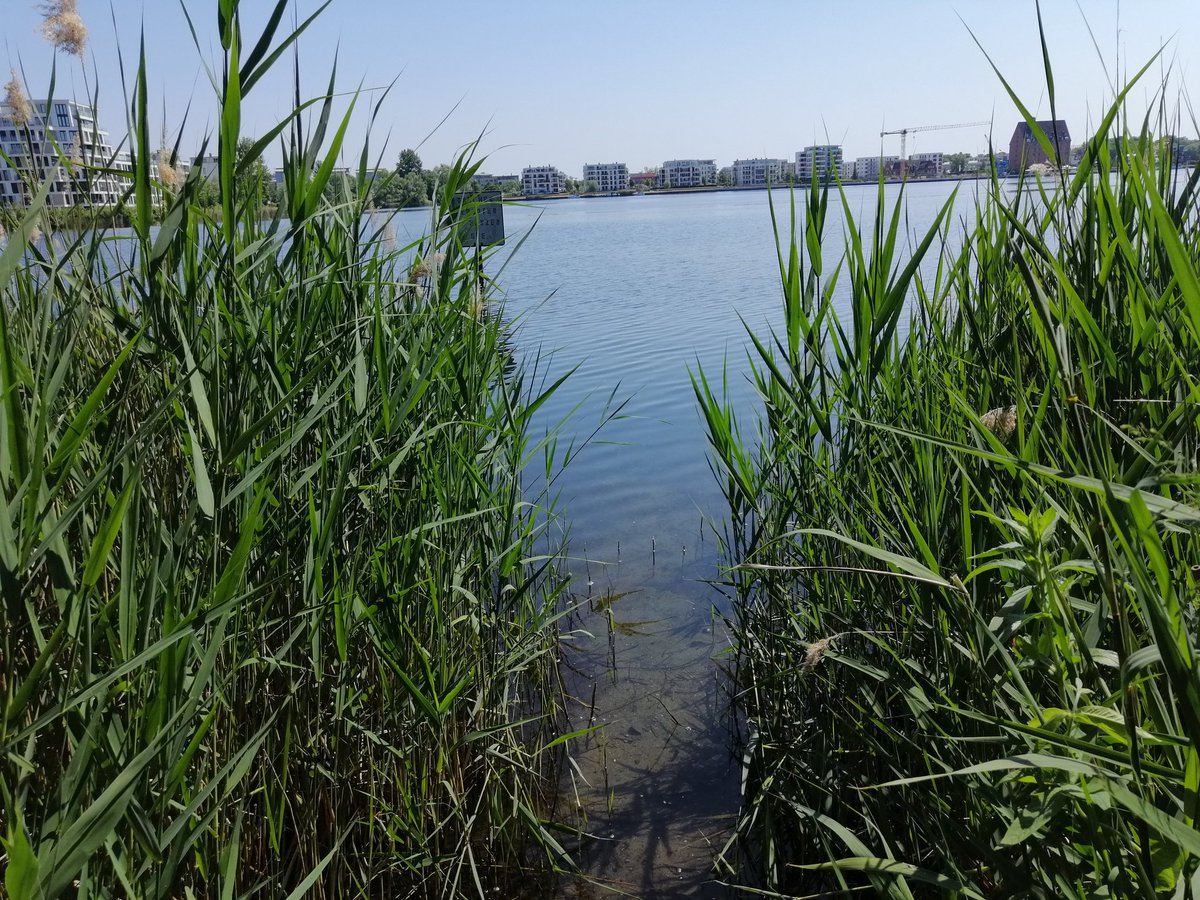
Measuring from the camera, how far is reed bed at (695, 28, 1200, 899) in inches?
40.1

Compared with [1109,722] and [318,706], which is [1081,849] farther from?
[318,706]

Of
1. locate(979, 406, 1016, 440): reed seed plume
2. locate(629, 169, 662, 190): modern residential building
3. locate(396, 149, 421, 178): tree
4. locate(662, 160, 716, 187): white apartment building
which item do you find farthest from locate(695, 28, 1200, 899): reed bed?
locate(662, 160, 716, 187): white apartment building

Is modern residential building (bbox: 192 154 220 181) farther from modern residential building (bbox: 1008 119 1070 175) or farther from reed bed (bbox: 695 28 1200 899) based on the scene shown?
modern residential building (bbox: 1008 119 1070 175)

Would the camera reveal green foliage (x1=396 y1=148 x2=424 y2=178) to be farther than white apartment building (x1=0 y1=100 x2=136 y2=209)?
Yes

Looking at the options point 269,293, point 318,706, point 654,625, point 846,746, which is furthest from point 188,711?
point 654,625

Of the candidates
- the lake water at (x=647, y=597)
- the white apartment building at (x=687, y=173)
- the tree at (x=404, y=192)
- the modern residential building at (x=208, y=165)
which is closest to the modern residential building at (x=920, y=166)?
the lake water at (x=647, y=597)

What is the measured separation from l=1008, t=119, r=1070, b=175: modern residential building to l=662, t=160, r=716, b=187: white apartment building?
130091 mm

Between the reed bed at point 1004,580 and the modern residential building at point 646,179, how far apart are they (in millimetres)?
118534

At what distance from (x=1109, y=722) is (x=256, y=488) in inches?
55.5

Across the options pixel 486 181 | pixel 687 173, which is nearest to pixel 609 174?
pixel 687 173

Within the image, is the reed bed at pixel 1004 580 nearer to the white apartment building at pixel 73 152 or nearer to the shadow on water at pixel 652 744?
the shadow on water at pixel 652 744

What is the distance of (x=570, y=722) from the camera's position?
→ 3.44 meters

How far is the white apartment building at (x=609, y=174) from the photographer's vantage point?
447ft

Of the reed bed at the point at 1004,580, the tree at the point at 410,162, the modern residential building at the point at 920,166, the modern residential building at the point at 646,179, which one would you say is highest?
the modern residential building at the point at 646,179
